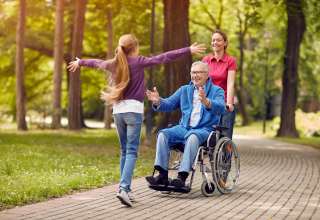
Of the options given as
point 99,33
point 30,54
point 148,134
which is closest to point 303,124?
point 99,33

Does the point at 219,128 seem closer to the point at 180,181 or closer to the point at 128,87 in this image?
the point at 180,181

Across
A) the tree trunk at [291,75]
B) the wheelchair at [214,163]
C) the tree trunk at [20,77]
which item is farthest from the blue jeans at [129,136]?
the tree trunk at [291,75]

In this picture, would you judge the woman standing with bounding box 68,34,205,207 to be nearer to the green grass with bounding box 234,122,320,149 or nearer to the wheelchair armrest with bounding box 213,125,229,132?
the wheelchair armrest with bounding box 213,125,229,132

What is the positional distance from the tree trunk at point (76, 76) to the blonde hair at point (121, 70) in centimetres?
1941

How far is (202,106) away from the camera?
31.2 feet

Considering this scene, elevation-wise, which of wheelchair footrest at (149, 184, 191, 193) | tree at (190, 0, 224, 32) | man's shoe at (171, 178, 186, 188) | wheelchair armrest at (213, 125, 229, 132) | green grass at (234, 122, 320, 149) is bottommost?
green grass at (234, 122, 320, 149)

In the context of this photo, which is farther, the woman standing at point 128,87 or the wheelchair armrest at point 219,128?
the wheelchair armrest at point 219,128

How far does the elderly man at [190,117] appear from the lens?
9055 mm

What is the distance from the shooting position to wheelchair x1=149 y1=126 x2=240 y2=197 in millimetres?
9141

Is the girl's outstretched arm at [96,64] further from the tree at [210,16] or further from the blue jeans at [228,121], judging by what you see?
the tree at [210,16]

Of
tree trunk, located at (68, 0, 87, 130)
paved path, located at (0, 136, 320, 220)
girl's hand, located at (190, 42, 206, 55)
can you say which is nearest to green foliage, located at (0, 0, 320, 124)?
tree trunk, located at (68, 0, 87, 130)

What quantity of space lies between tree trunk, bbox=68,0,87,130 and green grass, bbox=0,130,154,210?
9046 millimetres

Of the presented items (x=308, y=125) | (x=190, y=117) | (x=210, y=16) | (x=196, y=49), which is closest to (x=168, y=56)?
(x=196, y=49)

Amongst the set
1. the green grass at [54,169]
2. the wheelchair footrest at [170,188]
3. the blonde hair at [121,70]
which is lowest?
the green grass at [54,169]
